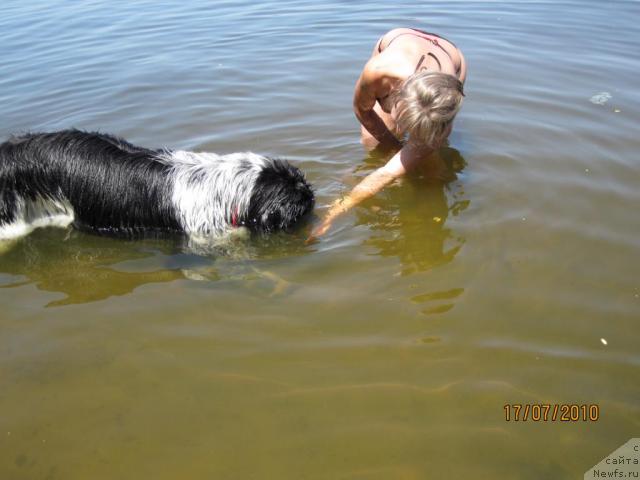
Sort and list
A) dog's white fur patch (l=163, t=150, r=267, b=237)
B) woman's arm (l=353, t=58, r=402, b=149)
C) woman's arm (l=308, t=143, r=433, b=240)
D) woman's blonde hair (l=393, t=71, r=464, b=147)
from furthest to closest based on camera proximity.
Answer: woman's arm (l=353, t=58, r=402, b=149), woman's arm (l=308, t=143, r=433, b=240), dog's white fur patch (l=163, t=150, r=267, b=237), woman's blonde hair (l=393, t=71, r=464, b=147)

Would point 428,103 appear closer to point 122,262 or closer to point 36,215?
point 122,262

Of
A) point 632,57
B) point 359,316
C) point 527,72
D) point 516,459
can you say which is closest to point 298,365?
point 359,316

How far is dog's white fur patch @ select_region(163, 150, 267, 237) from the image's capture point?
3816 mm


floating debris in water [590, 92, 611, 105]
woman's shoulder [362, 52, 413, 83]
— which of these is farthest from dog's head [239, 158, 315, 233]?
floating debris in water [590, 92, 611, 105]

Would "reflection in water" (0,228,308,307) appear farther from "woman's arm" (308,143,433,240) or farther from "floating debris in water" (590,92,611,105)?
"floating debris in water" (590,92,611,105)

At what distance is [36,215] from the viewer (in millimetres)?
3893

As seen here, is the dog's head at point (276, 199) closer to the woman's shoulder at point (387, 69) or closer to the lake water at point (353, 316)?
the lake water at point (353, 316)

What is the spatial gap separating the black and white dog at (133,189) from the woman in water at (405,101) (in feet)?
1.57

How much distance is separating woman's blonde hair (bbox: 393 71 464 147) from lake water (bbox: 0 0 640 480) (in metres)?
0.76

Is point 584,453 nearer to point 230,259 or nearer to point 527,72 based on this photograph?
point 230,259

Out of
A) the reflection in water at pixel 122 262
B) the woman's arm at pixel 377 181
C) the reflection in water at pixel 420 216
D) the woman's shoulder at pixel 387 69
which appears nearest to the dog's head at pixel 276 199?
the reflection in water at pixel 122 262

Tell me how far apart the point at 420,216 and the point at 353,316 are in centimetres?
137

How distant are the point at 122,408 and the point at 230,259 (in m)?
1.42
